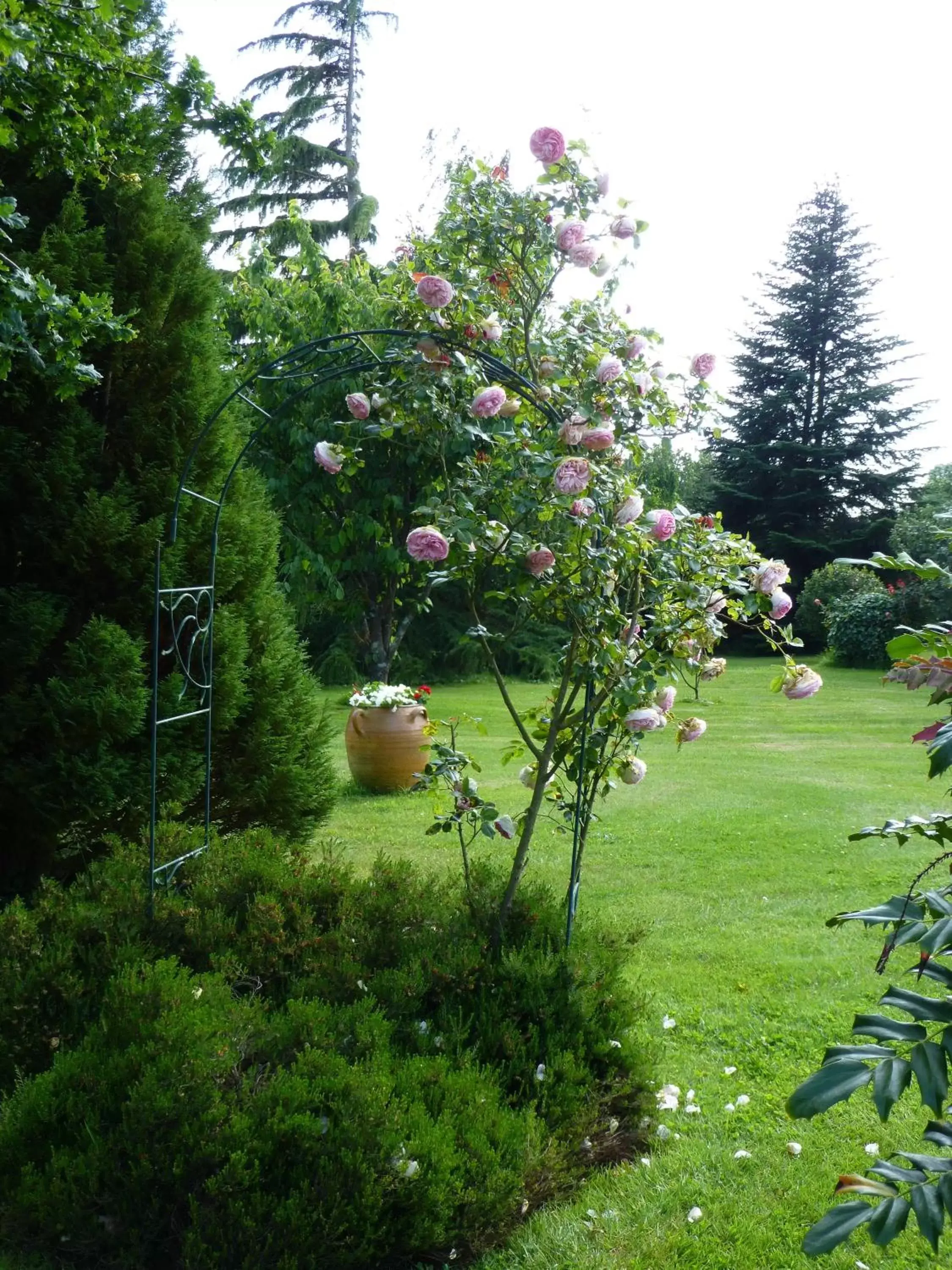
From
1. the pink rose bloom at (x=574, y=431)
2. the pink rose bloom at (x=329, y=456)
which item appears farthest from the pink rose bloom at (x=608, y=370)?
the pink rose bloom at (x=329, y=456)

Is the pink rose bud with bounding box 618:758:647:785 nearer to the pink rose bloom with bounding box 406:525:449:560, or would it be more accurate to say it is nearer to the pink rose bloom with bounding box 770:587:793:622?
the pink rose bloom with bounding box 770:587:793:622

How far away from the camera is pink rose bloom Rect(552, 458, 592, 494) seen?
2711mm

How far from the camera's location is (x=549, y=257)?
3.38 meters

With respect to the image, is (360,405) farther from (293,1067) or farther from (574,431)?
(293,1067)

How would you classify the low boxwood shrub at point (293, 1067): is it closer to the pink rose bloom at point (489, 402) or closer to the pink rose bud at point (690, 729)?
the pink rose bud at point (690, 729)

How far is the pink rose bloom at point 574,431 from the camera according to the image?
2.88m

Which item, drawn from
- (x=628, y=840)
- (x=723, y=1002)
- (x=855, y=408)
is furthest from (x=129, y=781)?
(x=855, y=408)

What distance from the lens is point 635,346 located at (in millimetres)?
3211

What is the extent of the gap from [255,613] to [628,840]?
2.90m

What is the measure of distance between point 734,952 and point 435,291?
2.94 meters

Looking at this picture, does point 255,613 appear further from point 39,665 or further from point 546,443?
point 546,443

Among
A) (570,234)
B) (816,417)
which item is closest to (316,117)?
(816,417)

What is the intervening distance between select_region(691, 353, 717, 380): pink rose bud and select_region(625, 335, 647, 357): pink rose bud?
0.20 meters

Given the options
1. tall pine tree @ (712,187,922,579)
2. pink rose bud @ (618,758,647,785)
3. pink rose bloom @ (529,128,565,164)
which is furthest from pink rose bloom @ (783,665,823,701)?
tall pine tree @ (712,187,922,579)
